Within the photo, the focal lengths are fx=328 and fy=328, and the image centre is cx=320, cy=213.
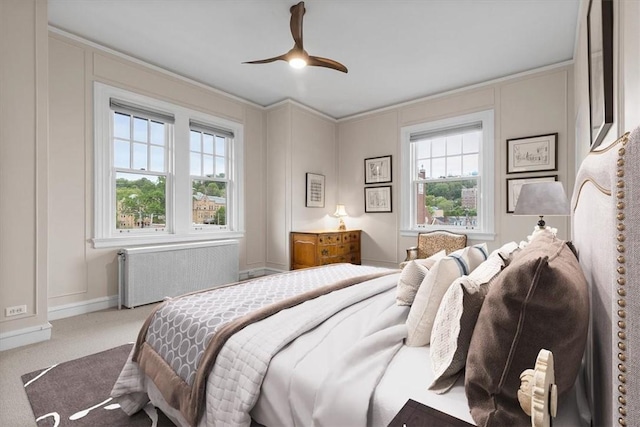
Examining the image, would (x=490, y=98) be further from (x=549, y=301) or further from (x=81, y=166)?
(x=81, y=166)

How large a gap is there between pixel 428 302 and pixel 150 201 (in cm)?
378

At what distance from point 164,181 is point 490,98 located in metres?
4.41

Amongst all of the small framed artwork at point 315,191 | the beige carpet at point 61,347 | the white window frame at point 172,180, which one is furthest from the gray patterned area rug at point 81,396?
the small framed artwork at point 315,191

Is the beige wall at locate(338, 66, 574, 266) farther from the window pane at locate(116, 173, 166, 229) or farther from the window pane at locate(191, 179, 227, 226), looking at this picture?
the window pane at locate(116, 173, 166, 229)

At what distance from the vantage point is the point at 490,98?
438 centimetres

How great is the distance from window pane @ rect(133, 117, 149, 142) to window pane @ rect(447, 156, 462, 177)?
414 centimetres

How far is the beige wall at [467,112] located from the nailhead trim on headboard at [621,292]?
4.05m

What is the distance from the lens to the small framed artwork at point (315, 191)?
17.9ft

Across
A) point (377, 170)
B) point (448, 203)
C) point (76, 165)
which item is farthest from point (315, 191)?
Result: point (76, 165)

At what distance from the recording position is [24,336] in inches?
105

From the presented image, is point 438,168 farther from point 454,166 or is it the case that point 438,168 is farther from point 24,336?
point 24,336

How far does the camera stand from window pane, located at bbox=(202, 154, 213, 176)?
461 cm

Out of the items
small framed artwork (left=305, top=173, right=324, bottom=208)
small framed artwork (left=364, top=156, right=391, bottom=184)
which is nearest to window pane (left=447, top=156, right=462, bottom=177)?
small framed artwork (left=364, top=156, right=391, bottom=184)

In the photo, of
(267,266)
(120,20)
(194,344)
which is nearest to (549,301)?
(194,344)
